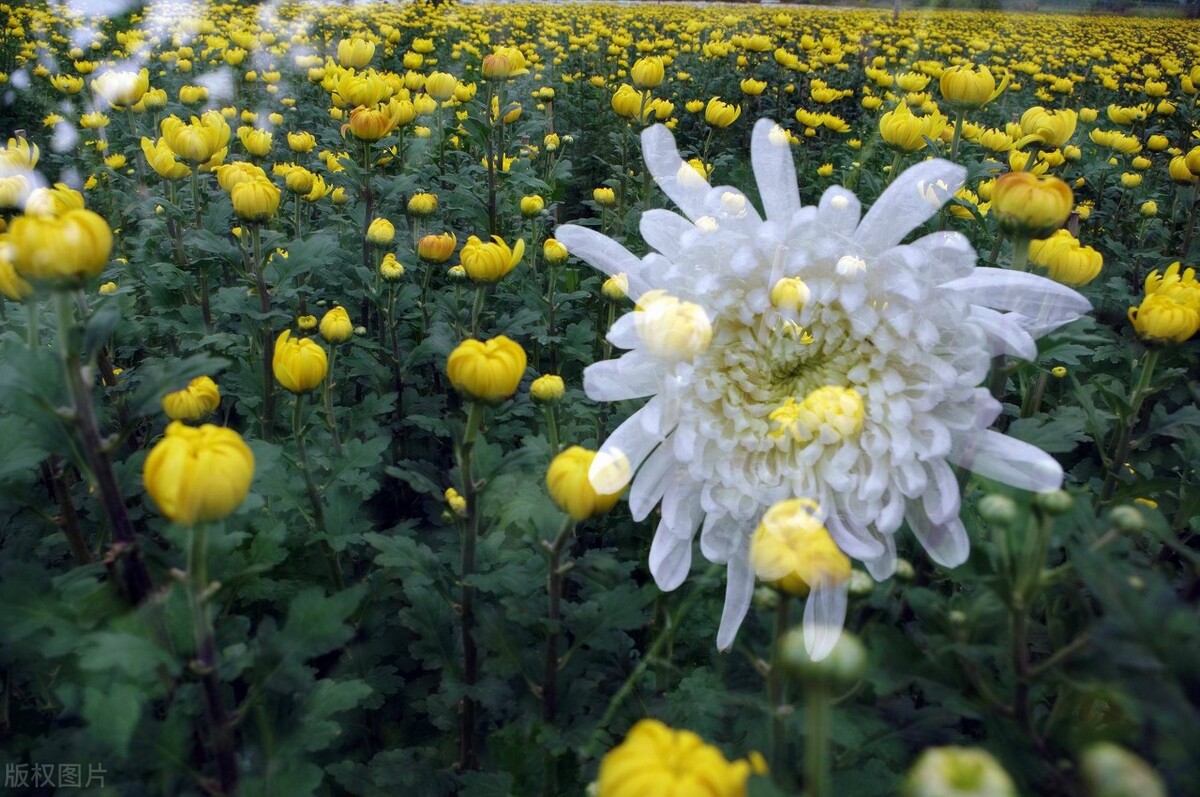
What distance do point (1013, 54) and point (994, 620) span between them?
324 inches

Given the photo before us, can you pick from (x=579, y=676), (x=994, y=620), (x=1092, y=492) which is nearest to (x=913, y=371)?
(x=994, y=620)

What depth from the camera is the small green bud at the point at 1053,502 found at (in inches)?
32.8

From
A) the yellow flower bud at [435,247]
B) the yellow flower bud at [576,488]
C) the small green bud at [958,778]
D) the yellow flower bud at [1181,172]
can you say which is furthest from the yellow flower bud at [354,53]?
the small green bud at [958,778]

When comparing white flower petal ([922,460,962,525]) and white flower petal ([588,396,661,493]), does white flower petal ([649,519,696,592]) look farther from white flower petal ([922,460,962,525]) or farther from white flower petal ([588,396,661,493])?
white flower petal ([922,460,962,525])

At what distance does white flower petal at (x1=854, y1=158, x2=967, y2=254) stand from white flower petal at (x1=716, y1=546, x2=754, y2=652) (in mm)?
469

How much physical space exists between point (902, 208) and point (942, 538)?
1.52ft

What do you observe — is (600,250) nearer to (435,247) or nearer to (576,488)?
(576,488)

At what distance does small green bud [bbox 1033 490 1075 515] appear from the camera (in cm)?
83

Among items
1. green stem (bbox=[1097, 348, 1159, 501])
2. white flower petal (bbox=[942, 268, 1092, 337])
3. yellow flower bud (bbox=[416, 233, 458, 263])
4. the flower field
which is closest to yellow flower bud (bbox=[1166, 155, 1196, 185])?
the flower field

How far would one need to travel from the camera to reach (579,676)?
4.54ft

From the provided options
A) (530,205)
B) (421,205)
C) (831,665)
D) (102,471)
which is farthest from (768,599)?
(421,205)

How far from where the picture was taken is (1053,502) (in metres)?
0.84

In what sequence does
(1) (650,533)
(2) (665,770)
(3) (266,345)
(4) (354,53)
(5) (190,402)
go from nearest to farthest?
(2) (665,770), (5) (190,402), (1) (650,533), (3) (266,345), (4) (354,53)

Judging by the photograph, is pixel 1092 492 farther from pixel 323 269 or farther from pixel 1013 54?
pixel 1013 54
